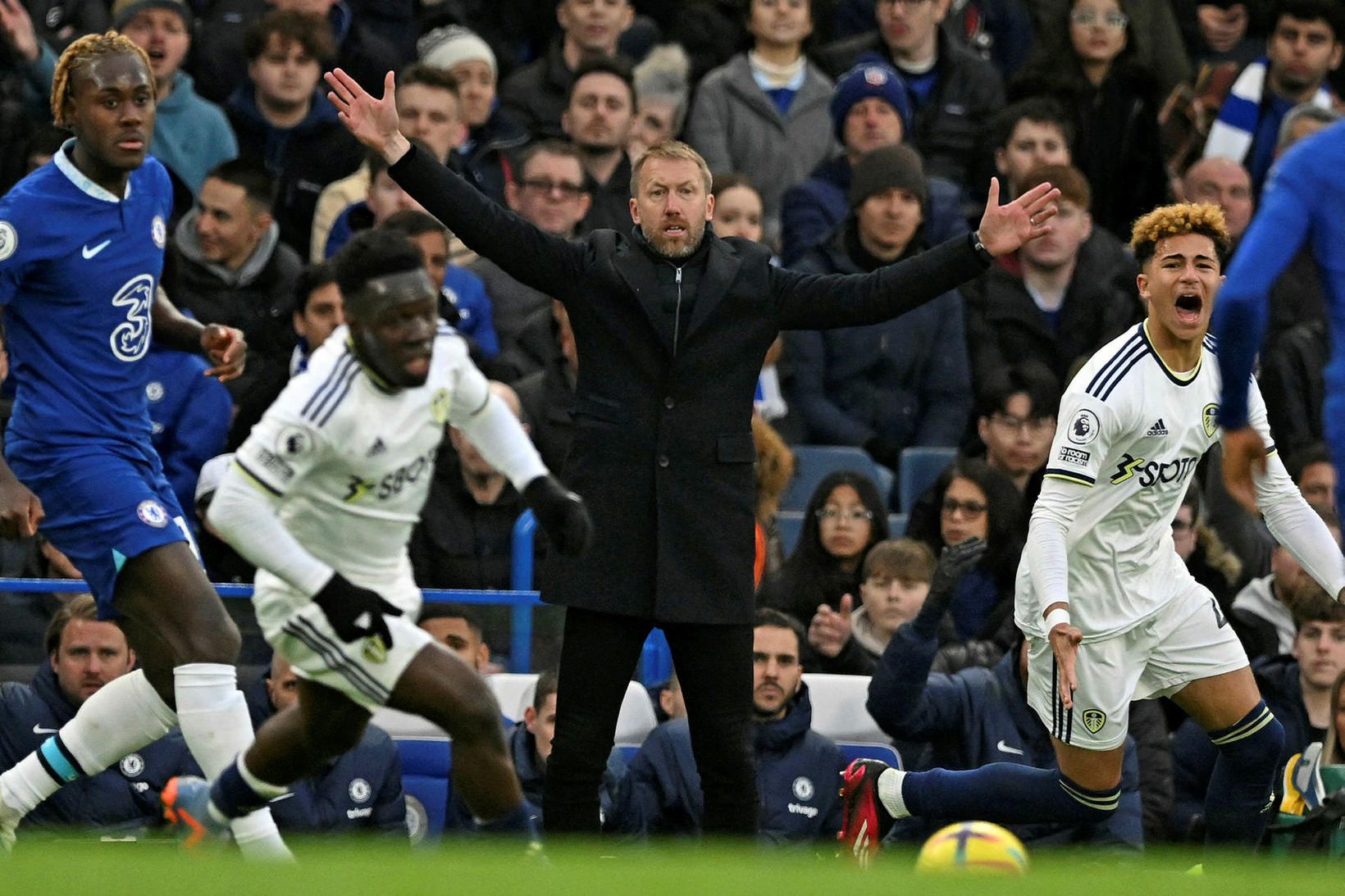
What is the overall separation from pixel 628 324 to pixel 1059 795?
7.44 feet

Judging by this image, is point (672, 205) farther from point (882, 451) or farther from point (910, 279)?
point (882, 451)

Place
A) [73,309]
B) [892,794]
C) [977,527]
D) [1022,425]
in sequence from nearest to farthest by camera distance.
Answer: [73,309] < [892,794] < [977,527] < [1022,425]

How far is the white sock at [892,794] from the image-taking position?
8.66 metres

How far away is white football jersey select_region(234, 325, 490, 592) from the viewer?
21.7 feet

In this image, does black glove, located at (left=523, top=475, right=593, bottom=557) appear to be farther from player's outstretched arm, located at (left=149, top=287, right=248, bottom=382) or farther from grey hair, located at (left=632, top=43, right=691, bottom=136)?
grey hair, located at (left=632, top=43, right=691, bottom=136)

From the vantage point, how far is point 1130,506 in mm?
7938

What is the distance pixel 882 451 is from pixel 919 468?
36 cm

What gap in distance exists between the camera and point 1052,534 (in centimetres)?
770

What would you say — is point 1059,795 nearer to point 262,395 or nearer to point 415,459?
point 415,459

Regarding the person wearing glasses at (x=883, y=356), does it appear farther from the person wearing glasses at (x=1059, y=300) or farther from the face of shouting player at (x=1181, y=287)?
the face of shouting player at (x=1181, y=287)

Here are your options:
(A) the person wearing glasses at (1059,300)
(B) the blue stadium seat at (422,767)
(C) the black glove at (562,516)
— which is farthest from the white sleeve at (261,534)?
(A) the person wearing glasses at (1059,300)

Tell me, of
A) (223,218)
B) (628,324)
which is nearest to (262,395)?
(223,218)

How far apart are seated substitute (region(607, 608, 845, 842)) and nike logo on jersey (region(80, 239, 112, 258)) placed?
2882 millimetres

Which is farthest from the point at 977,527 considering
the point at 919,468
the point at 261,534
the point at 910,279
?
the point at 261,534
